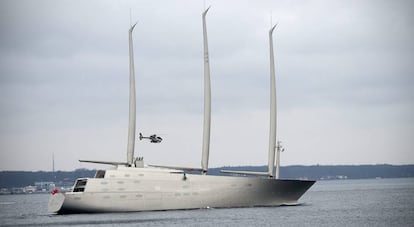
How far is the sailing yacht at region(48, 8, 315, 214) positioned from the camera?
277 ft

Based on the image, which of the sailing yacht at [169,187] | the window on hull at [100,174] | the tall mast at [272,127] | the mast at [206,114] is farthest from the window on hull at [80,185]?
the tall mast at [272,127]

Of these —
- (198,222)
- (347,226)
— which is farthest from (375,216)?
(198,222)

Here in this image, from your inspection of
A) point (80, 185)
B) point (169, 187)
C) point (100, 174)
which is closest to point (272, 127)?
point (169, 187)

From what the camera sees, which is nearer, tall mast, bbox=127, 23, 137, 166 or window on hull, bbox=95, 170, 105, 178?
window on hull, bbox=95, 170, 105, 178

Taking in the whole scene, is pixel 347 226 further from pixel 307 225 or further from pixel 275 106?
pixel 275 106

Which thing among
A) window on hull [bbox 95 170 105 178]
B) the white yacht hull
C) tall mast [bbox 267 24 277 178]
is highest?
tall mast [bbox 267 24 277 178]

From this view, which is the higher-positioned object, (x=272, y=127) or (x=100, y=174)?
(x=272, y=127)

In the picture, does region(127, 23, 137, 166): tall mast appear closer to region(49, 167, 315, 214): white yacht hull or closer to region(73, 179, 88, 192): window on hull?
region(49, 167, 315, 214): white yacht hull

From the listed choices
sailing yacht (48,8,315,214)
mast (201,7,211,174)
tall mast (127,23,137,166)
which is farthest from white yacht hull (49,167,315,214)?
tall mast (127,23,137,166)

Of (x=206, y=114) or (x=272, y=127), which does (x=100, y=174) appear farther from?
(x=272, y=127)

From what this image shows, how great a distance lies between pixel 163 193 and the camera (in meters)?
86.9

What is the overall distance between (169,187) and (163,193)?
839 millimetres

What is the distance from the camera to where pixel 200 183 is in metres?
88.1

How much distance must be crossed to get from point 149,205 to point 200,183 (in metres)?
5.56
